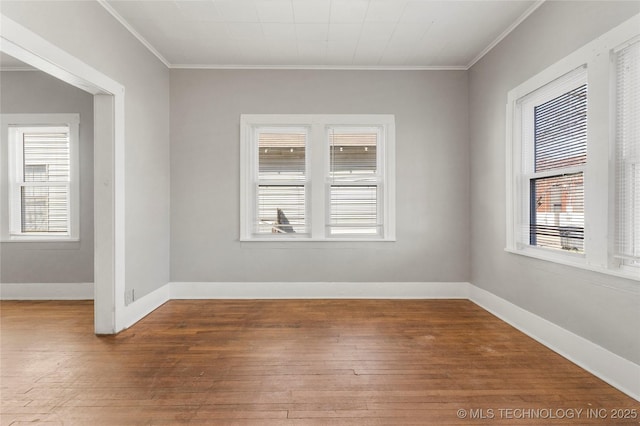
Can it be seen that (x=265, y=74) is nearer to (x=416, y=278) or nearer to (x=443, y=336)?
(x=416, y=278)

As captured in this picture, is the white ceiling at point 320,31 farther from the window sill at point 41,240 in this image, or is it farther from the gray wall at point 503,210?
the window sill at point 41,240

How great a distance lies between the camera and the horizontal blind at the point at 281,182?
4.23m

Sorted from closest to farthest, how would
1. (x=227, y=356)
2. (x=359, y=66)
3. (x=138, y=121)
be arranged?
(x=227, y=356) < (x=138, y=121) < (x=359, y=66)

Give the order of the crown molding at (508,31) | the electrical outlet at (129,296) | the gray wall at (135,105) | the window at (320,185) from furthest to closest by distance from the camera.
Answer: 1. the window at (320,185)
2. the electrical outlet at (129,296)
3. the crown molding at (508,31)
4. the gray wall at (135,105)

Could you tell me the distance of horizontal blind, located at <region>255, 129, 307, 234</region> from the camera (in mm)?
4227

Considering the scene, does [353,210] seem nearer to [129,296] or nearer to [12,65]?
[129,296]

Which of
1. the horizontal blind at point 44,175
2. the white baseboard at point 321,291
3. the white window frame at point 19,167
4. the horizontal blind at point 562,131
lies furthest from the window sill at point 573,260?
the horizontal blind at point 44,175

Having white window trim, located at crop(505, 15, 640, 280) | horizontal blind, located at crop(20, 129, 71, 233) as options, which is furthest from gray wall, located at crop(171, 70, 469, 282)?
white window trim, located at crop(505, 15, 640, 280)

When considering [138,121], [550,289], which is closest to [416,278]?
[550,289]

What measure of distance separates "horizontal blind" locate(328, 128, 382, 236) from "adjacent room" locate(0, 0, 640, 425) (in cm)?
3

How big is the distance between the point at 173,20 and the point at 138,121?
3.53 ft

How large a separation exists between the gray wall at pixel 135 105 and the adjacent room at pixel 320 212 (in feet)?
0.08

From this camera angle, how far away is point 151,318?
136 inches

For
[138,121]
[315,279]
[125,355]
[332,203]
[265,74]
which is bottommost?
[125,355]
